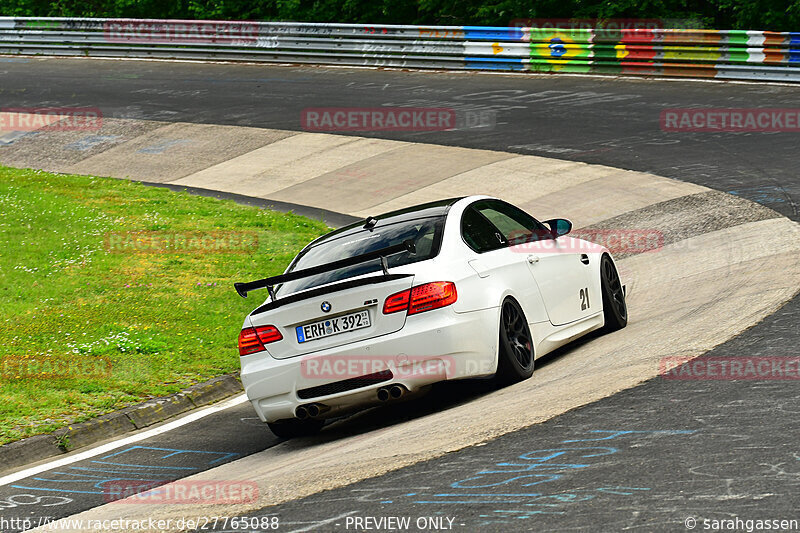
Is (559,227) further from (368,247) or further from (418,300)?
(418,300)

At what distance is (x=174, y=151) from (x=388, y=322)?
16.2 m

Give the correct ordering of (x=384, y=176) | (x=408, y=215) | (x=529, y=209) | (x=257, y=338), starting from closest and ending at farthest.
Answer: (x=257, y=338) < (x=408, y=215) < (x=529, y=209) < (x=384, y=176)

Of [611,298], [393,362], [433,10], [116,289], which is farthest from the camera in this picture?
[433,10]

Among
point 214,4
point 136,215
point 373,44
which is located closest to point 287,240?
point 136,215

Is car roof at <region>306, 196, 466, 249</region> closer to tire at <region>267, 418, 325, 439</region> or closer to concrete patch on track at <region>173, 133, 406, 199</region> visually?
tire at <region>267, 418, 325, 439</region>

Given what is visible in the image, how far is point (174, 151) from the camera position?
22266mm

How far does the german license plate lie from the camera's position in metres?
7.04

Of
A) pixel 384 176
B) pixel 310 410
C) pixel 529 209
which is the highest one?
pixel 384 176

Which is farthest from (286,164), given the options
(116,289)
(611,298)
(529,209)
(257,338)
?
(257,338)

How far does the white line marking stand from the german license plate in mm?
1749

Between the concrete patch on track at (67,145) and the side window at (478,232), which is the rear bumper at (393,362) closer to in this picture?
the side window at (478,232)

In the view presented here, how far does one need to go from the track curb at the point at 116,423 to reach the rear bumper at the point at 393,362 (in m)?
1.60

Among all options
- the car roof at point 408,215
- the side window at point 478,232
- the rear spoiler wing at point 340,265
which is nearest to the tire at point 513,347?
the side window at point 478,232

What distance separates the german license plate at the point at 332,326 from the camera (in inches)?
277
